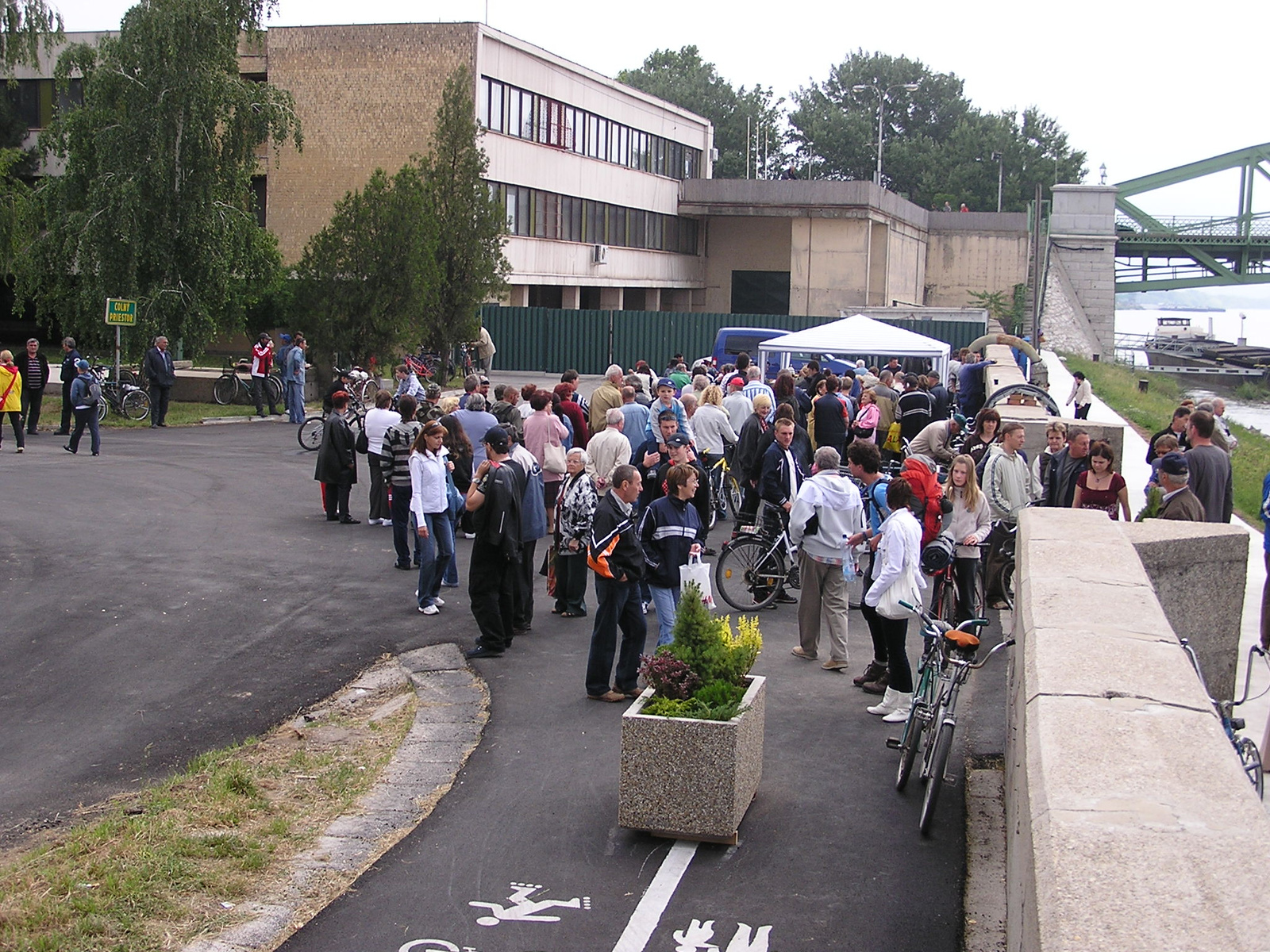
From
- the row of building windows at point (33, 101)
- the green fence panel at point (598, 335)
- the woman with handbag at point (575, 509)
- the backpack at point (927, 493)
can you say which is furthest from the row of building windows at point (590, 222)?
the backpack at point (927, 493)

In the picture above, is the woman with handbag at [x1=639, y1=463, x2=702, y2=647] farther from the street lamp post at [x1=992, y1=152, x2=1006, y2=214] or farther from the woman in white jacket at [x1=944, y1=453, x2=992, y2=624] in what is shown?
the street lamp post at [x1=992, y1=152, x2=1006, y2=214]

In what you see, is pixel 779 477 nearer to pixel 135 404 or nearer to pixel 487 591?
pixel 487 591

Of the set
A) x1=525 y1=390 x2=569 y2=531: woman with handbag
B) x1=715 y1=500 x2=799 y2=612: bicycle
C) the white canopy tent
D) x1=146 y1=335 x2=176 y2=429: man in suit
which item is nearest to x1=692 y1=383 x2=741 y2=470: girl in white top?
x1=525 y1=390 x2=569 y2=531: woman with handbag

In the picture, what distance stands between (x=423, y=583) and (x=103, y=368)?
19.7 meters

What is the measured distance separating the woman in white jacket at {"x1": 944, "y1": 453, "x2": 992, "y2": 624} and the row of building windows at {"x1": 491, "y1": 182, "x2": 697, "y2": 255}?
2969 centimetres

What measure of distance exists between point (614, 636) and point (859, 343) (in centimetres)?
1467

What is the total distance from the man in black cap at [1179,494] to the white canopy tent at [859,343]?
1266cm

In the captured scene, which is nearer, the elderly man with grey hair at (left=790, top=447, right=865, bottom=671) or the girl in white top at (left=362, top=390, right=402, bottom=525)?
the elderly man with grey hair at (left=790, top=447, right=865, bottom=671)

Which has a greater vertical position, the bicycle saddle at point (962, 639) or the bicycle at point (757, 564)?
the bicycle saddle at point (962, 639)

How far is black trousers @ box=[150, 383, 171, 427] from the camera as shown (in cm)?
2652

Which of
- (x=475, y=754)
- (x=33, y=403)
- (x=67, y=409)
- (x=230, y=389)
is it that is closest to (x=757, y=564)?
(x=475, y=754)

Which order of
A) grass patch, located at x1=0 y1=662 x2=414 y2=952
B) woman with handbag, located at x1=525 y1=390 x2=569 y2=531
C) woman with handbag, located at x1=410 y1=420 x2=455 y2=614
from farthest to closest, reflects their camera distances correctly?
1. woman with handbag, located at x1=525 y1=390 x2=569 y2=531
2. woman with handbag, located at x1=410 y1=420 x2=455 y2=614
3. grass patch, located at x1=0 y1=662 x2=414 y2=952

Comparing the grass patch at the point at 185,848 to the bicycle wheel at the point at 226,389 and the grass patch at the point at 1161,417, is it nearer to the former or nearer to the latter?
the grass patch at the point at 1161,417

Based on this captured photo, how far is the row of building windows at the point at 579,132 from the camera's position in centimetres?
4378
